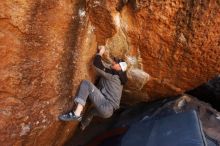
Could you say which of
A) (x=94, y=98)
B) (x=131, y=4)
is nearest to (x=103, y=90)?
(x=94, y=98)

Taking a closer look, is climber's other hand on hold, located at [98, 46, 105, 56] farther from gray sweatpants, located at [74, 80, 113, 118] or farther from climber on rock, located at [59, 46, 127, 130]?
gray sweatpants, located at [74, 80, 113, 118]

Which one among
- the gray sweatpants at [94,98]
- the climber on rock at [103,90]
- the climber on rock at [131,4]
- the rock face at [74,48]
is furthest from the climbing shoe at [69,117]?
the climber on rock at [131,4]

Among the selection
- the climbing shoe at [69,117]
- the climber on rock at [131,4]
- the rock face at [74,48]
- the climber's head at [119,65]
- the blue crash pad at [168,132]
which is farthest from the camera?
the climber's head at [119,65]

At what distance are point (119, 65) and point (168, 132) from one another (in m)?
1.13

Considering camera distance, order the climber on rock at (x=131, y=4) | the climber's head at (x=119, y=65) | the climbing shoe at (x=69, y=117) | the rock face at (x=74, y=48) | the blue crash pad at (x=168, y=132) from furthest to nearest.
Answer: the climber's head at (x=119, y=65)
the climbing shoe at (x=69, y=117)
the blue crash pad at (x=168, y=132)
the climber on rock at (x=131, y=4)
the rock face at (x=74, y=48)

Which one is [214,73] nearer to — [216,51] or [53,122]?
[216,51]

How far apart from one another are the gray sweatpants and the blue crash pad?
57 centimetres

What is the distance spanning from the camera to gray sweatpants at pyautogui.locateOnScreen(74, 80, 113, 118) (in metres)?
4.81

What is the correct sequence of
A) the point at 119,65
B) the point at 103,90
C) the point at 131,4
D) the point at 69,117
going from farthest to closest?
1. the point at 103,90
2. the point at 119,65
3. the point at 69,117
4. the point at 131,4

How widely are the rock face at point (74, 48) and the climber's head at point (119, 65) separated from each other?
9 cm

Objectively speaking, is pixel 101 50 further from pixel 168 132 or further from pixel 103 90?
pixel 168 132

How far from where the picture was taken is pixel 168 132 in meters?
4.96

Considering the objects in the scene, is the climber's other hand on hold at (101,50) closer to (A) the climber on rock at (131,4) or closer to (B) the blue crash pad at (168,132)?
(A) the climber on rock at (131,4)

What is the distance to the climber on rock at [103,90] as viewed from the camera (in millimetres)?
4816
